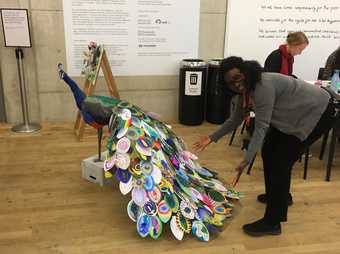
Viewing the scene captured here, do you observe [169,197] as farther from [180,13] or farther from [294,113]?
[180,13]

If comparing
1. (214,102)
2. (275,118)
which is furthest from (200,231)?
(214,102)

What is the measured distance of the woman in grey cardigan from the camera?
2.06m

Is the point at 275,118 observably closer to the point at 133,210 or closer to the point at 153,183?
the point at 153,183

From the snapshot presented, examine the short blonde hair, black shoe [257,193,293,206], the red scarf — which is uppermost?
the short blonde hair

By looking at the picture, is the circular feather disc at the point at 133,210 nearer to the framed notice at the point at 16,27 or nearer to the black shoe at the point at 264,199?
the black shoe at the point at 264,199

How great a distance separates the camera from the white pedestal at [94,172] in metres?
3.08

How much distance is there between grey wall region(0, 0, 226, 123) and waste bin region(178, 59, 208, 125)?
25 cm

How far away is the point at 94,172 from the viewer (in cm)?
313

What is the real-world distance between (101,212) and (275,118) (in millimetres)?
1375

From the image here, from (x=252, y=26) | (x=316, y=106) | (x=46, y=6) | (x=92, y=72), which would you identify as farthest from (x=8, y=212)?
(x=252, y=26)

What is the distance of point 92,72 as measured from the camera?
4.07 metres

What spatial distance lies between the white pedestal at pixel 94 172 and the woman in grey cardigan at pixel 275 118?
39.6 inches

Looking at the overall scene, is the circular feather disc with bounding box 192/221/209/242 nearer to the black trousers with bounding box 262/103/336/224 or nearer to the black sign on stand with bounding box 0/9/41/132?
the black trousers with bounding box 262/103/336/224

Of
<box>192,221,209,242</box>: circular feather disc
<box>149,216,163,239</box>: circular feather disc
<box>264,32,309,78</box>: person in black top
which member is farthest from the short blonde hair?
<box>149,216,163,239</box>: circular feather disc
